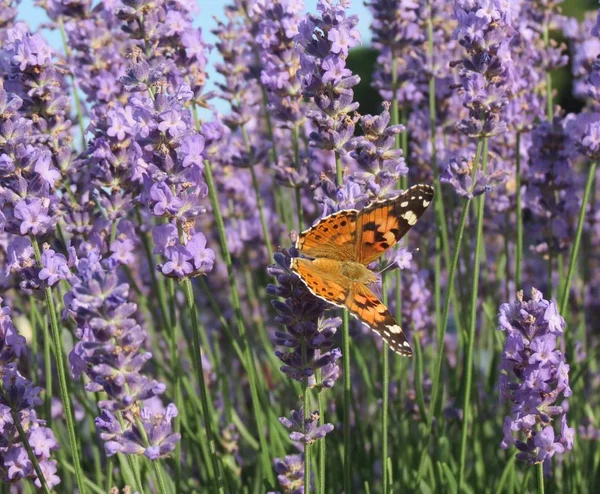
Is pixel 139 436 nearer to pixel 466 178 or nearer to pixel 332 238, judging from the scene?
pixel 332 238

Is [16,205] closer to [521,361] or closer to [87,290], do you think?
[87,290]

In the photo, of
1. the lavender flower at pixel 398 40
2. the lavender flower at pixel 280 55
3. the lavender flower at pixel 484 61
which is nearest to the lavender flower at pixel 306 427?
the lavender flower at pixel 484 61

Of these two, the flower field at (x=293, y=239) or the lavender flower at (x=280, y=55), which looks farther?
the lavender flower at (x=280, y=55)

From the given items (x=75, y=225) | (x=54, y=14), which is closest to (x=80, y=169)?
(x=75, y=225)

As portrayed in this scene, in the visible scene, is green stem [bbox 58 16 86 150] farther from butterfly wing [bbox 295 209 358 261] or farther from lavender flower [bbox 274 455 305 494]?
lavender flower [bbox 274 455 305 494]

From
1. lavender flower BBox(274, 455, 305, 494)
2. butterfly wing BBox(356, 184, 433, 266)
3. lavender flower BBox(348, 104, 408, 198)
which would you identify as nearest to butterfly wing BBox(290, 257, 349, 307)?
butterfly wing BBox(356, 184, 433, 266)

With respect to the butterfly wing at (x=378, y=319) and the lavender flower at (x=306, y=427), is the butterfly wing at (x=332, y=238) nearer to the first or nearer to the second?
the butterfly wing at (x=378, y=319)
